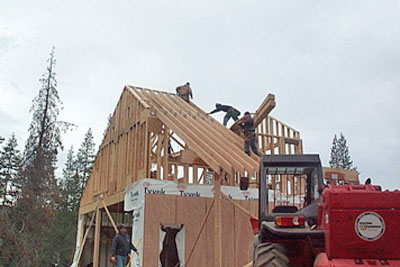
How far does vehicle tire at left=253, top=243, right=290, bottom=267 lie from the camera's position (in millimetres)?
3916

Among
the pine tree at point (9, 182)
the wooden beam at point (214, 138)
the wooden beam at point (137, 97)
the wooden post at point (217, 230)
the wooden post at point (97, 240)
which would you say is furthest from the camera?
the pine tree at point (9, 182)

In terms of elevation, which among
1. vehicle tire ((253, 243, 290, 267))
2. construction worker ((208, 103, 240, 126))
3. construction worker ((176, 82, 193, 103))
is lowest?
vehicle tire ((253, 243, 290, 267))

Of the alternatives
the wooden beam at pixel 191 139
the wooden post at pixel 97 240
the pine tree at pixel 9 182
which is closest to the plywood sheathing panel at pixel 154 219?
the wooden beam at pixel 191 139

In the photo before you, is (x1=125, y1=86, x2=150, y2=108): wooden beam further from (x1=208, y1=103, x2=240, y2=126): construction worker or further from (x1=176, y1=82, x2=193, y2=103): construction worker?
(x1=208, y1=103, x2=240, y2=126): construction worker

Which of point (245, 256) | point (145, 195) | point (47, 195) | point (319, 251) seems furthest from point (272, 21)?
point (47, 195)

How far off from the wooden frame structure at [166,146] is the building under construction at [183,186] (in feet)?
0.09

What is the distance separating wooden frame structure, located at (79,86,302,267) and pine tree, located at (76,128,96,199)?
24.5 m

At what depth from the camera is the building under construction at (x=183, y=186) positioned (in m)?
10.4

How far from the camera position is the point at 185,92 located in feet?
49.7

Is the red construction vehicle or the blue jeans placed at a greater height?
the red construction vehicle

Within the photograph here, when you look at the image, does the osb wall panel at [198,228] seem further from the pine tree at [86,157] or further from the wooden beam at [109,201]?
the pine tree at [86,157]

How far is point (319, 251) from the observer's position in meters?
4.11

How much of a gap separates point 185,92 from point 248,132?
12.8 feet

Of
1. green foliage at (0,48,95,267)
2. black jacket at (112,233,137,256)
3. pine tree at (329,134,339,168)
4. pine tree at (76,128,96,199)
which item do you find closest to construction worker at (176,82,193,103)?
black jacket at (112,233,137,256)
